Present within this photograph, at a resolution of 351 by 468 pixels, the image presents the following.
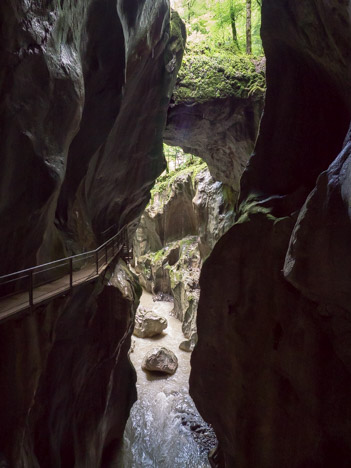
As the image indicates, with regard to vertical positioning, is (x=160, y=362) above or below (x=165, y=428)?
above

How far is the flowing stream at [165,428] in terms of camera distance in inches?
455

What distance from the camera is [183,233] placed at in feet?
89.0

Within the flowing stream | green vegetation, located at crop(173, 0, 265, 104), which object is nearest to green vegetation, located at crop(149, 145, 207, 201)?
green vegetation, located at crop(173, 0, 265, 104)

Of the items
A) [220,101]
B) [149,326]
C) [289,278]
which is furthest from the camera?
[149,326]

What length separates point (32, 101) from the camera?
4754mm

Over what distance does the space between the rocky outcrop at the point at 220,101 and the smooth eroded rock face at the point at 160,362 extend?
447 inches

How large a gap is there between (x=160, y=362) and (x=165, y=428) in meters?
3.90

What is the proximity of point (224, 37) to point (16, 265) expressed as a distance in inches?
586

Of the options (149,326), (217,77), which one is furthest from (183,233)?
(217,77)

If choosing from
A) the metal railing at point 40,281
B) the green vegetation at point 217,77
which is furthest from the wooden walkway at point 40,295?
the green vegetation at point 217,77

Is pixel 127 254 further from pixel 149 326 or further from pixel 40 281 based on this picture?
pixel 149 326

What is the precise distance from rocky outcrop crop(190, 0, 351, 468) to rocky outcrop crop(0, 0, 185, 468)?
144 inches

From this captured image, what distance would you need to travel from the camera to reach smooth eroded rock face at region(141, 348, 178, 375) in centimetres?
1666

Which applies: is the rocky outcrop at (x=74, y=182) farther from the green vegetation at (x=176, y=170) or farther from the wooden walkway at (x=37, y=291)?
the green vegetation at (x=176, y=170)
